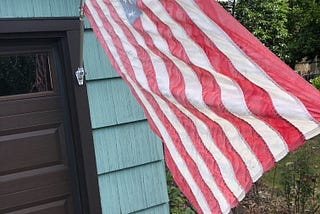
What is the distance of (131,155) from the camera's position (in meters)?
2.67

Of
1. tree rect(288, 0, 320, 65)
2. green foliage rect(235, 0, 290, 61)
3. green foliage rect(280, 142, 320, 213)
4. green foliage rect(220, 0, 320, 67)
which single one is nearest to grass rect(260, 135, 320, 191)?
green foliage rect(280, 142, 320, 213)

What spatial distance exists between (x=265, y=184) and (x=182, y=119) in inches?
178

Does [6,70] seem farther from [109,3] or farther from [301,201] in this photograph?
[301,201]

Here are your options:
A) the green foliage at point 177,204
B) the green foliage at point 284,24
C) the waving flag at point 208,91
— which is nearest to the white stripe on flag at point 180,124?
the waving flag at point 208,91

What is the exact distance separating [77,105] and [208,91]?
3.76 ft

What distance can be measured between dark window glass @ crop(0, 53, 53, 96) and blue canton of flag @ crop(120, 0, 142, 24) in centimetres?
89

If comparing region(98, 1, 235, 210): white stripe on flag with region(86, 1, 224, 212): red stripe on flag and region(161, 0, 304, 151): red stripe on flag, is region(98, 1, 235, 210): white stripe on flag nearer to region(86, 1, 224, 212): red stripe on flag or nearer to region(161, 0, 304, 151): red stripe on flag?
region(86, 1, 224, 212): red stripe on flag

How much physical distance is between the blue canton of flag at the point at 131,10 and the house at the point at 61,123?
2.42ft

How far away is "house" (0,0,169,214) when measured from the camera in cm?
238

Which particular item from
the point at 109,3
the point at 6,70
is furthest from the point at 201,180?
the point at 6,70

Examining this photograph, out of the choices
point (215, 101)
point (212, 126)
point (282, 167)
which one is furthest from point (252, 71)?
point (282, 167)

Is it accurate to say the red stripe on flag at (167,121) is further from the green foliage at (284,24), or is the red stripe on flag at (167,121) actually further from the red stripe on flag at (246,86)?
the green foliage at (284,24)

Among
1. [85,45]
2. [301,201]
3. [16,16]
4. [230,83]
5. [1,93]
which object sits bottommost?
[301,201]

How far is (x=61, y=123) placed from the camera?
8.38 ft
